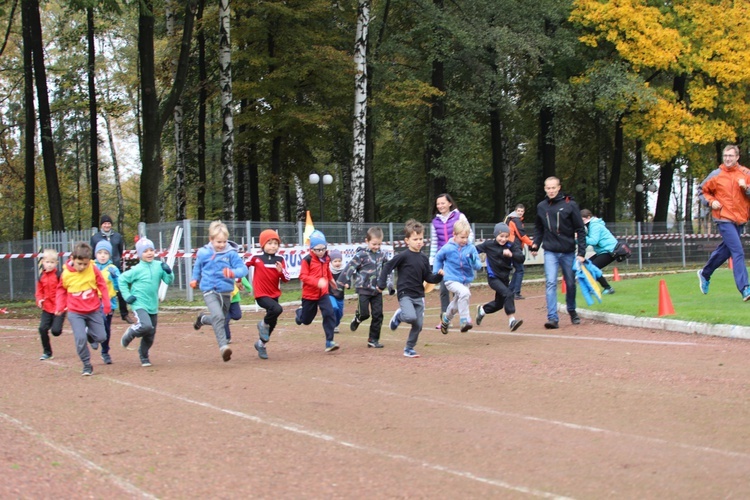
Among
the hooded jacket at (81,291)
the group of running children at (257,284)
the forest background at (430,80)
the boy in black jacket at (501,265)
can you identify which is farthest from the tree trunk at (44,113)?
the boy in black jacket at (501,265)

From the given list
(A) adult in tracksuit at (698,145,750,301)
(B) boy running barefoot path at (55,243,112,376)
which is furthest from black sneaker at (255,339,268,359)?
(A) adult in tracksuit at (698,145,750,301)

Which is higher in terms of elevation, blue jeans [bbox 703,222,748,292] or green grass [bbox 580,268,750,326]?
blue jeans [bbox 703,222,748,292]

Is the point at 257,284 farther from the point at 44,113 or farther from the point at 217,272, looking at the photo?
the point at 44,113

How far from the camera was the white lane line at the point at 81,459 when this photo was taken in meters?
5.55

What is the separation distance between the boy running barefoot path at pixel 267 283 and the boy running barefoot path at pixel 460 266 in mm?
2232

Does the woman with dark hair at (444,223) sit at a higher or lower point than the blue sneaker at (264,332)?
higher

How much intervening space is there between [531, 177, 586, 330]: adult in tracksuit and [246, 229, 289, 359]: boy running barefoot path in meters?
3.81

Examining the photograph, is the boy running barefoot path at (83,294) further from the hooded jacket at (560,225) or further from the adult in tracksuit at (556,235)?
the hooded jacket at (560,225)

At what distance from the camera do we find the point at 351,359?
37.2 ft

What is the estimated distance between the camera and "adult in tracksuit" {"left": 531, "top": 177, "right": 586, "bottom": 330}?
13.6m

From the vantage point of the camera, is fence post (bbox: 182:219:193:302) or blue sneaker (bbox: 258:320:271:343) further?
fence post (bbox: 182:219:193:302)

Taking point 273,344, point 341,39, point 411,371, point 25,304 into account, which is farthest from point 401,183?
point 411,371

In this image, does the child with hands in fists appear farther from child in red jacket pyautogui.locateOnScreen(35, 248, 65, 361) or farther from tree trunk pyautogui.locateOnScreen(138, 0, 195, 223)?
tree trunk pyautogui.locateOnScreen(138, 0, 195, 223)

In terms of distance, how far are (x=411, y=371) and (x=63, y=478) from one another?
190 inches
